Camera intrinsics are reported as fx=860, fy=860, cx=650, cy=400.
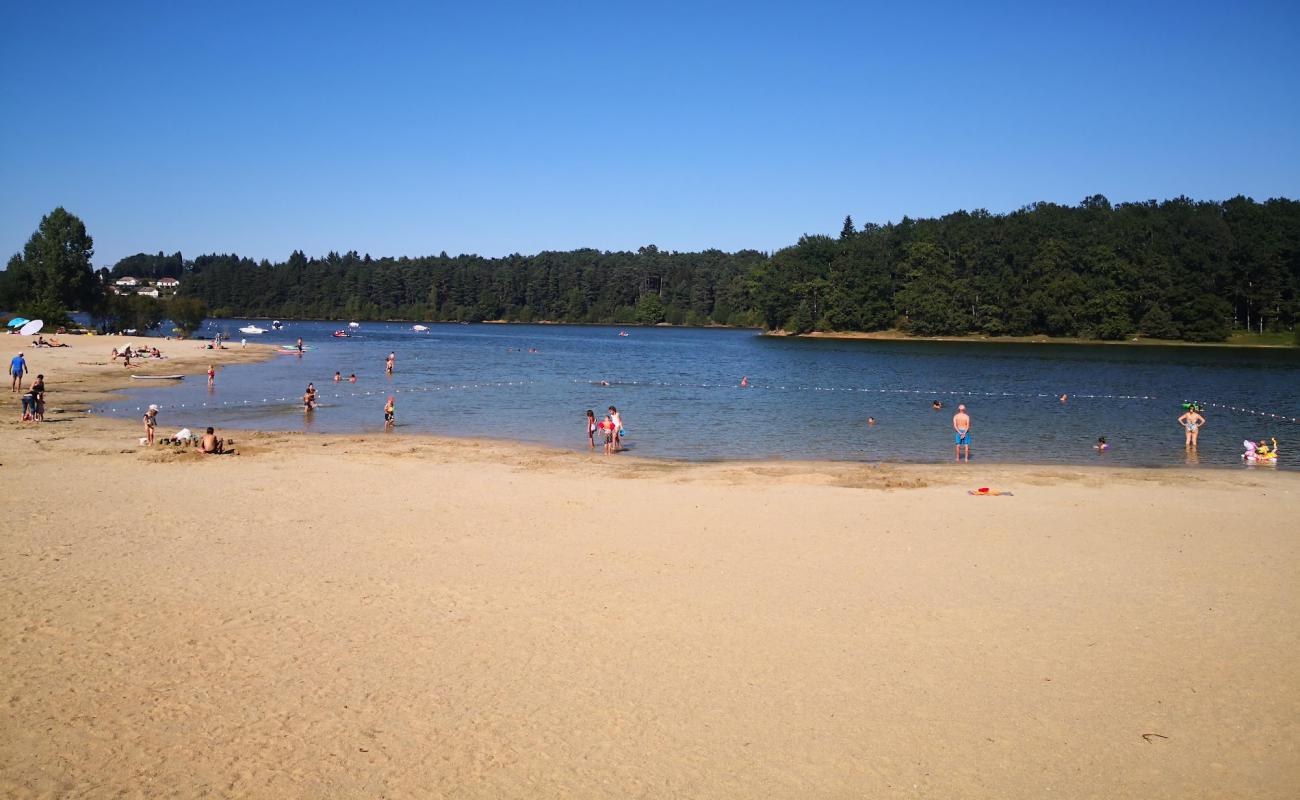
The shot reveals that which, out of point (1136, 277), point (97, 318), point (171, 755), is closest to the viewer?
point (171, 755)

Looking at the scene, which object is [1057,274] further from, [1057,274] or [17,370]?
[17,370]

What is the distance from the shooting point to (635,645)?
913 cm

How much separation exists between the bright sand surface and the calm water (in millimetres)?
11052

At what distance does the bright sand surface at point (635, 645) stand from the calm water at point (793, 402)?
1105 cm

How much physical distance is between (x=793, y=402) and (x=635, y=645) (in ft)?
110

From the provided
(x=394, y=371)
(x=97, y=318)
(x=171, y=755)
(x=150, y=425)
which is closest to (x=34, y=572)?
(x=171, y=755)

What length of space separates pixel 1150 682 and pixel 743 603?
170 inches

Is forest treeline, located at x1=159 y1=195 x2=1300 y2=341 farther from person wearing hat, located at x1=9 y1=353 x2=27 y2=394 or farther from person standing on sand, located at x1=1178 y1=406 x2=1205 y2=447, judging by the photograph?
person wearing hat, located at x1=9 y1=353 x2=27 y2=394

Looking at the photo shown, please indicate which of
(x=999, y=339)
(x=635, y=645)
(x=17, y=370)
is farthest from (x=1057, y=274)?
(x=635, y=645)

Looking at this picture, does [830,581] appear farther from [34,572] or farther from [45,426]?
[45,426]

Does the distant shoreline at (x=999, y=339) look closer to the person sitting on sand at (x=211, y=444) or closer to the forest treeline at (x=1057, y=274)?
the forest treeline at (x=1057, y=274)

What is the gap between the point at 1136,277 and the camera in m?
103

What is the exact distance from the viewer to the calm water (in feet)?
91.0

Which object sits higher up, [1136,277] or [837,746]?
[1136,277]
